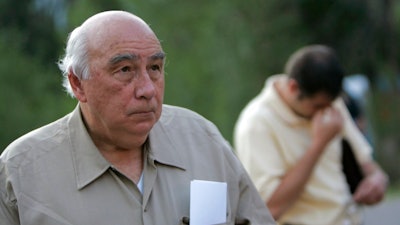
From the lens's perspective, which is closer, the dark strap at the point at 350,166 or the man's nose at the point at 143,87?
the man's nose at the point at 143,87

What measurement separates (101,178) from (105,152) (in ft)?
0.40

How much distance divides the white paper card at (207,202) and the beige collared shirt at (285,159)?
1.79m

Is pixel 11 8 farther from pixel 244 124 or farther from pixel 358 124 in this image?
pixel 244 124

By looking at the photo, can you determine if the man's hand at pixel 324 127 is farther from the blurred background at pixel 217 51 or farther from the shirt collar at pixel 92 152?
the blurred background at pixel 217 51

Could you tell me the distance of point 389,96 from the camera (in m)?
21.8

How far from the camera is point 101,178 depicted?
369cm

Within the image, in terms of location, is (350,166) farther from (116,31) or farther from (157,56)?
(116,31)

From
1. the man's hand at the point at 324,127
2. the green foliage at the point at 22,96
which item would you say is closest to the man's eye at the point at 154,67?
the man's hand at the point at 324,127

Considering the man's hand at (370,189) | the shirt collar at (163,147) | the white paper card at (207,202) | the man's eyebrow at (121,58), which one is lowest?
the man's hand at (370,189)

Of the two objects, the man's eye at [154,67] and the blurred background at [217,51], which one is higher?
the man's eye at [154,67]

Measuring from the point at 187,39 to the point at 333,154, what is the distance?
9.60 metres

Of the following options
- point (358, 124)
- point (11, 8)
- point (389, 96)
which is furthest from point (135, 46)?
point (389, 96)

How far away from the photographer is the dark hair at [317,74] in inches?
223

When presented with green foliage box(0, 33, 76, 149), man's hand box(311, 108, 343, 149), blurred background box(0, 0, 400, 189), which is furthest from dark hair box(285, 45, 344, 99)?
green foliage box(0, 33, 76, 149)
